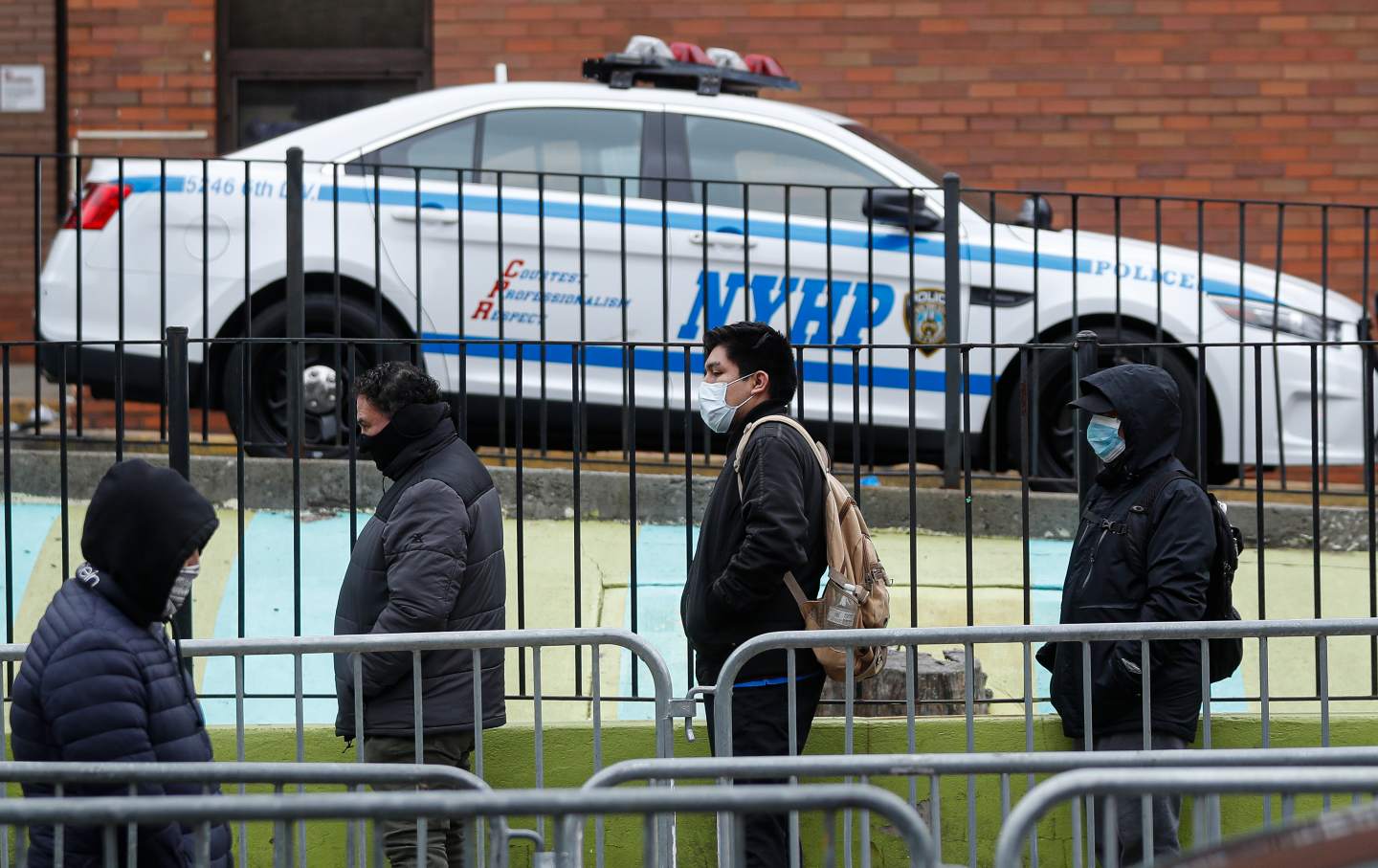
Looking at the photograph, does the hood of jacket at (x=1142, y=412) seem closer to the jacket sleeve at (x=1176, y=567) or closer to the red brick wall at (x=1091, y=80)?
the jacket sleeve at (x=1176, y=567)

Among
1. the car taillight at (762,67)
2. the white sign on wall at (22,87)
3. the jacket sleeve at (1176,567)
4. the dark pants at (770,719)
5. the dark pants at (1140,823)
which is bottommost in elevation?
the dark pants at (1140,823)

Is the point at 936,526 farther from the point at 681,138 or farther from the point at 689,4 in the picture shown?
the point at 689,4

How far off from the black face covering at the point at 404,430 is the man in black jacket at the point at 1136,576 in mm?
1696

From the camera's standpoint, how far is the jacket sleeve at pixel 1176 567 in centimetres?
453

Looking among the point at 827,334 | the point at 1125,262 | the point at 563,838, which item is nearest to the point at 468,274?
the point at 827,334

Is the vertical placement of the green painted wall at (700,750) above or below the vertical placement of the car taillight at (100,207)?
below

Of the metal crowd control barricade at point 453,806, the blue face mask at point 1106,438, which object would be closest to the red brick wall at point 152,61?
the blue face mask at point 1106,438

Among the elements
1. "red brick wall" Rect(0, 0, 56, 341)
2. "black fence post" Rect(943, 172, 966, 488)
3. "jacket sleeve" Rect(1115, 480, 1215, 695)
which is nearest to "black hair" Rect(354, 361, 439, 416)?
"jacket sleeve" Rect(1115, 480, 1215, 695)

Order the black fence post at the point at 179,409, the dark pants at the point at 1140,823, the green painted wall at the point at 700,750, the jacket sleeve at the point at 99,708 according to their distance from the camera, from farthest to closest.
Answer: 1. the black fence post at the point at 179,409
2. the green painted wall at the point at 700,750
3. the dark pants at the point at 1140,823
4. the jacket sleeve at the point at 99,708

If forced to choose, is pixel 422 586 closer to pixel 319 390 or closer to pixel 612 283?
pixel 319 390

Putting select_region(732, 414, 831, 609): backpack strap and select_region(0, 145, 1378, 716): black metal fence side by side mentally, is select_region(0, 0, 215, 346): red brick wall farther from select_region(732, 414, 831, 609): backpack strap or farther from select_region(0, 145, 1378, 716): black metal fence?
select_region(732, 414, 831, 609): backpack strap

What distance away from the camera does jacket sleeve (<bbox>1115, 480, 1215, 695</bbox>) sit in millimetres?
4527

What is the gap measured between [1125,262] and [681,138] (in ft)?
6.33

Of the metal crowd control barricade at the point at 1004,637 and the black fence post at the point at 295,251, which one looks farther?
the black fence post at the point at 295,251
